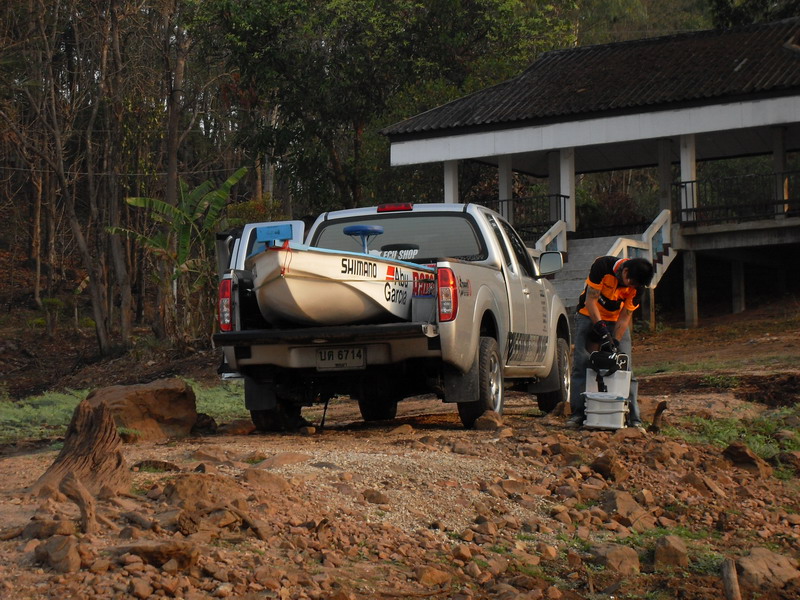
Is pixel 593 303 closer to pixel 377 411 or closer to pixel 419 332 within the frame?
pixel 419 332

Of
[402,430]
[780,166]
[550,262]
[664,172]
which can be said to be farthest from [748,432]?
[664,172]

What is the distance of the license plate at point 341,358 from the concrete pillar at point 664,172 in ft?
58.1

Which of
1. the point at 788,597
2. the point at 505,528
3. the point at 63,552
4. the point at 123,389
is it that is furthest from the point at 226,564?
the point at 123,389

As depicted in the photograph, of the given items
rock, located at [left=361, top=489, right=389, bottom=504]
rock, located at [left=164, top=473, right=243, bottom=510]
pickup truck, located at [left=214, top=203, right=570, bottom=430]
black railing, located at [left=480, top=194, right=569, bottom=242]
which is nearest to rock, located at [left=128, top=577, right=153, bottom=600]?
rock, located at [left=164, top=473, right=243, bottom=510]

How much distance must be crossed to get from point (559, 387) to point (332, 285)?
4.20m

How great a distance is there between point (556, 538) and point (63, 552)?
8.90ft

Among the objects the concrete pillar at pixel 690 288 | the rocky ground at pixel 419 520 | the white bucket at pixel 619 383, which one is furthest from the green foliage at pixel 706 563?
the concrete pillar at pixel 690 288

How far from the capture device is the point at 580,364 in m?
10.2

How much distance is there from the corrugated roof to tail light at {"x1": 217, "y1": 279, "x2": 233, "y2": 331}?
17.2 meters

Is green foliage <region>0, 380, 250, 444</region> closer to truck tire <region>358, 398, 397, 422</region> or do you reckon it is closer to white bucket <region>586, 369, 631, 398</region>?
truck tire <region>358, 398, 397, 422</region>

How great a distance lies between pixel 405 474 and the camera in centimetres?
732

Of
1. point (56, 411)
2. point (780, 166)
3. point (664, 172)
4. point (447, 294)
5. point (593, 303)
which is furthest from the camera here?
point (664, 172)

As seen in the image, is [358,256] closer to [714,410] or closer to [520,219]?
[714,410]

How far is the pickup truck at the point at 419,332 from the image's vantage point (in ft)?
29.9
